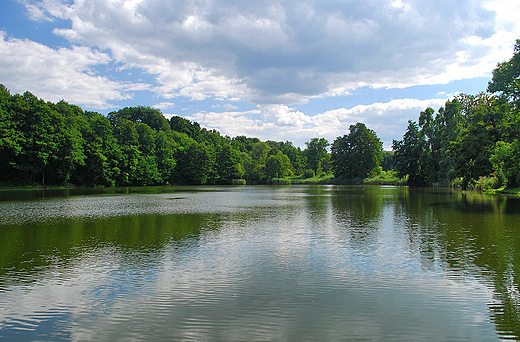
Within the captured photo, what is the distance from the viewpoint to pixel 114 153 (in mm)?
72562

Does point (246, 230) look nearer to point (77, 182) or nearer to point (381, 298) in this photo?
point (381, 298)

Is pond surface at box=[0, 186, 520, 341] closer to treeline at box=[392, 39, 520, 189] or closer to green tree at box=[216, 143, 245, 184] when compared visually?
treeline at box=[392, 39, 520, 189]

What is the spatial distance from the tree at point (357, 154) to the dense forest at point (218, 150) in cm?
27

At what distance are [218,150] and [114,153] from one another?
122 ft

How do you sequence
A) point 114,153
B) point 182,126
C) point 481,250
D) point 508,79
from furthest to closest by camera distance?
1. point 182,126
2. point 114,153
3. point 508,79
4. point 481,250

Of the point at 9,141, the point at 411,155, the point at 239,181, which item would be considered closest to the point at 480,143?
the point at 411,155

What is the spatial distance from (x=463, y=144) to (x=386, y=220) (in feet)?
93.8

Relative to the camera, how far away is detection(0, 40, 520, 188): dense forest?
40.2 meters

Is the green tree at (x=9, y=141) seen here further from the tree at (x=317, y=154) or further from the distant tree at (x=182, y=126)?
the tree at (x=317, y=154)

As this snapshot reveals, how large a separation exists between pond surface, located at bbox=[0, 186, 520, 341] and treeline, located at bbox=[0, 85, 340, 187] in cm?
4579

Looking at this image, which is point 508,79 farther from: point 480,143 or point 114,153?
point 114,153

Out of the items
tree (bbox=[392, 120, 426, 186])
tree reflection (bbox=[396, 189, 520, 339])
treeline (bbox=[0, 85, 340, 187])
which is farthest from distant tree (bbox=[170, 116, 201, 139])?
tree reflection (bbox=[396, 189, 520, 339])

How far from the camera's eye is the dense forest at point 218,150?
40.2 meters

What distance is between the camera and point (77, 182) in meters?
65.2
